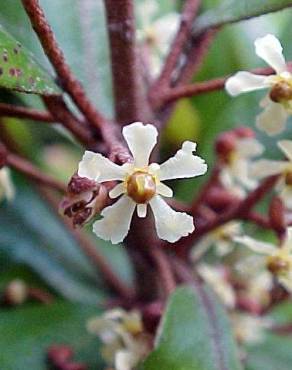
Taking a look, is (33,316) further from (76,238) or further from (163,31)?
(163,31)

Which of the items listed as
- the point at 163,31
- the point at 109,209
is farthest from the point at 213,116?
the point at 109,209

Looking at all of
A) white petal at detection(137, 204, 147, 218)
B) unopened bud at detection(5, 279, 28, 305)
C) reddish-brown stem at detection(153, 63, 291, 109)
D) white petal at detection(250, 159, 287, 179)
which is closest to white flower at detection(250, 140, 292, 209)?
white petal at detection(250, 159, 287, 179)

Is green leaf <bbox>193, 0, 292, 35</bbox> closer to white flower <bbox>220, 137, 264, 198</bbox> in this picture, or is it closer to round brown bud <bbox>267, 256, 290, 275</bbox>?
white flower <bbox>220, 137, 264, 198</bbox>

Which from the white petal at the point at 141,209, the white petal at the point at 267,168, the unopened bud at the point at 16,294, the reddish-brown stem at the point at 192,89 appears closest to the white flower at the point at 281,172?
the white petal at the point at 267,168

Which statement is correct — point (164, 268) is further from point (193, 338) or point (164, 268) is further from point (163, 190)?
point (163, 190)

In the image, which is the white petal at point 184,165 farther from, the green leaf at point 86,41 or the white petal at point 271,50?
the green leaf at point 86,41
